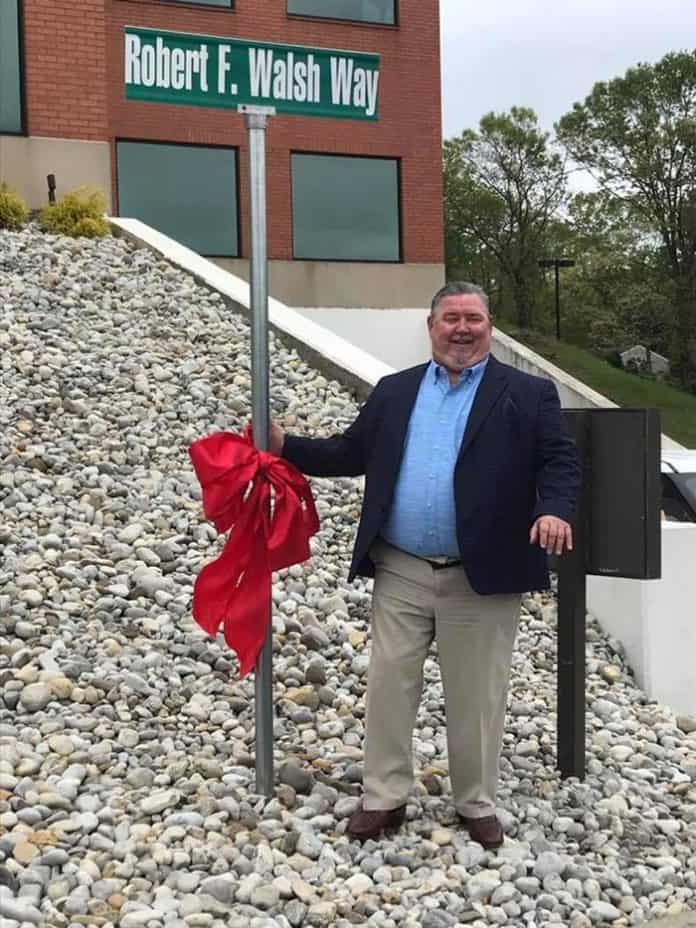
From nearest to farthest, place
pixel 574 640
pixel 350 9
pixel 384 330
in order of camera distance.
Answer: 1. pixel 574 640
2. pixel 384 330
3. pixel 350 9

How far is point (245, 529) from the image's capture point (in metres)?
4.39

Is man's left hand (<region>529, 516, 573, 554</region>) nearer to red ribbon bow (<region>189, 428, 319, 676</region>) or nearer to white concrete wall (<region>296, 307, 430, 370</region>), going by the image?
red ribbon bow (<region>189, 428, 319, 676</region>)

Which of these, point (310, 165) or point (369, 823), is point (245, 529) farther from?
point (310, 165)

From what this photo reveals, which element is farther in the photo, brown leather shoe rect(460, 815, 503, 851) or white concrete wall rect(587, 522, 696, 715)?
white concrete wall rect(587, 522, 696, 715)

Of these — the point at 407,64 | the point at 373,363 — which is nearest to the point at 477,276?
the point at 407,64

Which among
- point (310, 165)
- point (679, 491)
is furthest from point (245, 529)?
point (310, 165)

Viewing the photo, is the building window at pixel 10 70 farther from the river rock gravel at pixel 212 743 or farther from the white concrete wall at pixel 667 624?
the white concrete wall at pixel 667 624

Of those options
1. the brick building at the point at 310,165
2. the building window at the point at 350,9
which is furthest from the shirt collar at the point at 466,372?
the building window at the point at 350,9

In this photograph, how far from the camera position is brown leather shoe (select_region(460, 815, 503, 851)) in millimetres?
4270

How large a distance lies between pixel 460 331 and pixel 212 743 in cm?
185

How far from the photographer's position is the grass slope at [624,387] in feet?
87.8

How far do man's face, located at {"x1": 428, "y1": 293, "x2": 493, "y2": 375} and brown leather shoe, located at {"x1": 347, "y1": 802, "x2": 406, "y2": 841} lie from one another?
1.54m

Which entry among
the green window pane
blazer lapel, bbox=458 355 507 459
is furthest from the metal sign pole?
the green window pane

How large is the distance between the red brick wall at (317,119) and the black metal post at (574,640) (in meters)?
12.7
